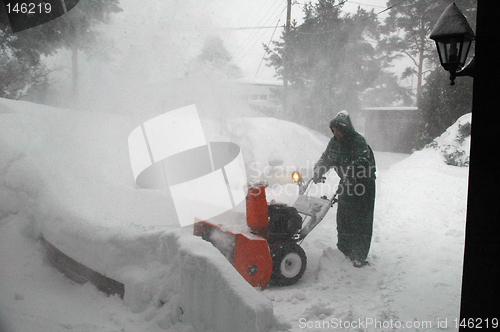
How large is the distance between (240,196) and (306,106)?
15652 millimetres

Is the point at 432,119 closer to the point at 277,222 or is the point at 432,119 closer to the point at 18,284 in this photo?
the point at 277,222

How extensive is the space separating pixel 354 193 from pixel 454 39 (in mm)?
2086

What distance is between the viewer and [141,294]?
8.73 feet

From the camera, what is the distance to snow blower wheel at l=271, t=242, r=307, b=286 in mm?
3492

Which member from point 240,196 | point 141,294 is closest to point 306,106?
point 240,196

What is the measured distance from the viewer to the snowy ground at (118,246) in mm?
2738

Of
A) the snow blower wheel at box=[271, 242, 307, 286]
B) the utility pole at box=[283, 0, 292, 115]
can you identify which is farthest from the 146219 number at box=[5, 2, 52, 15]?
the utility pole at box=[283, 0, 292, 115]

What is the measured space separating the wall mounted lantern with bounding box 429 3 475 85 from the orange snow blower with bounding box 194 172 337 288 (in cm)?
201

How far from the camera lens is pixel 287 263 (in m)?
3.57

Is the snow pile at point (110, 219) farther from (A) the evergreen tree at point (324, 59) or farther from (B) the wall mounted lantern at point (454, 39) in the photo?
(A) the evergreen tree at point (324, 59)

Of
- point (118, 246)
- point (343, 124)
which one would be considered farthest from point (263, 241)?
point (343, 124)

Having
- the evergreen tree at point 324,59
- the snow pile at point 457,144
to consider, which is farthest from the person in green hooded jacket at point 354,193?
the evergreen tree at point 324,59

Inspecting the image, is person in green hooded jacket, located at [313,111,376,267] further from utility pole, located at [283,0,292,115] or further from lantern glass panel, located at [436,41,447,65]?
utility pole, located at [283,0,292,115]

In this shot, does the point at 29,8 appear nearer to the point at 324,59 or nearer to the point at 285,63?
the point at 285,63
